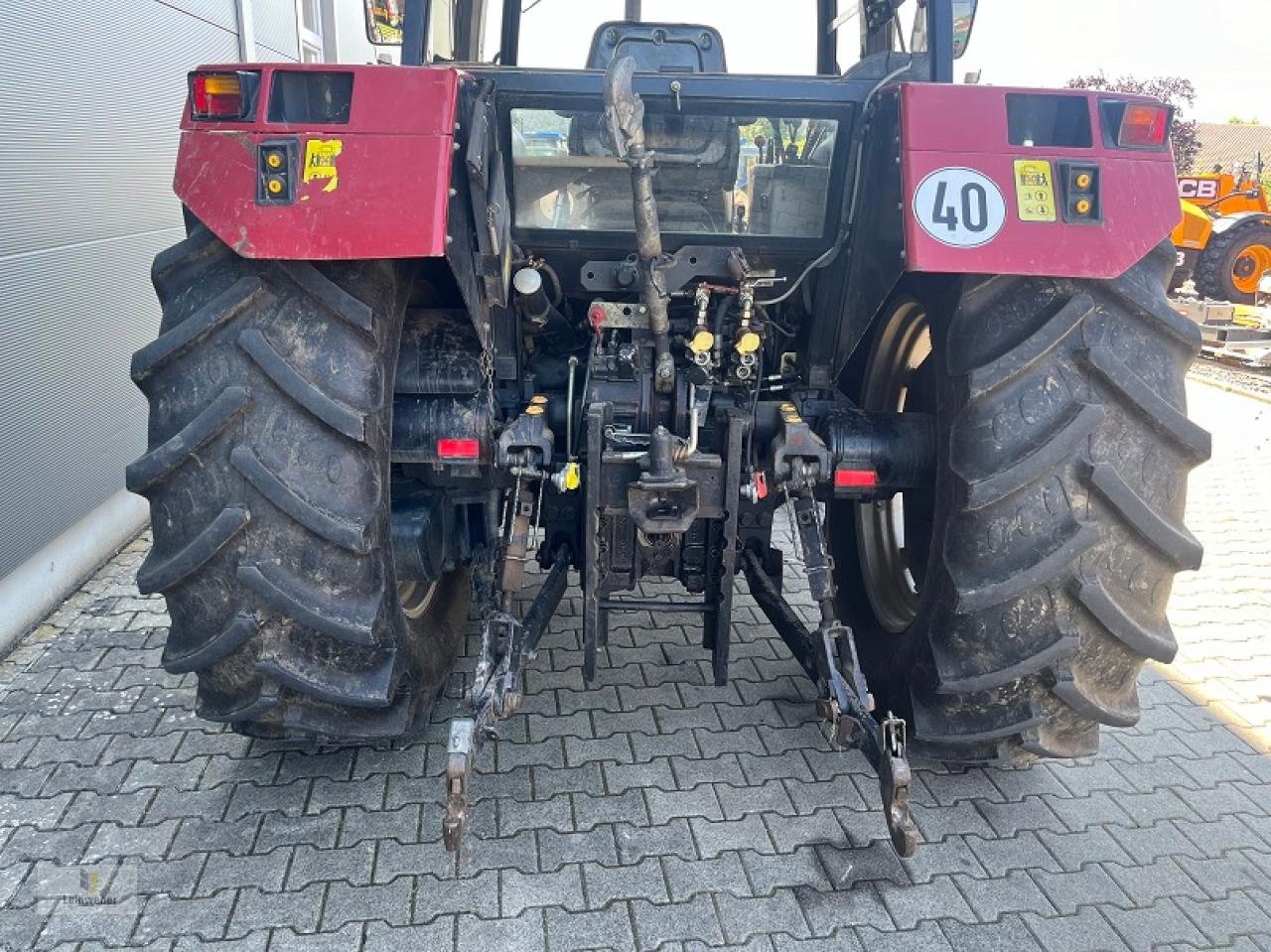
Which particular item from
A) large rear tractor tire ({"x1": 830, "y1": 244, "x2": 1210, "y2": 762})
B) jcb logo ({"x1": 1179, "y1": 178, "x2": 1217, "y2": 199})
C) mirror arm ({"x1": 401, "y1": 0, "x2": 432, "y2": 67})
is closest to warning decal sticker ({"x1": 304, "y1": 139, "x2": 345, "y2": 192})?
mirror arm ({"x1": 401, "y1": 0, "x2": 432, "y2": 67})

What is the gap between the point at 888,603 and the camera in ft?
10.6

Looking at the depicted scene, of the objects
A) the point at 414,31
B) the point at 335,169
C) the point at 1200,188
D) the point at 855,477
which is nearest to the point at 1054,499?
the point at 855,477

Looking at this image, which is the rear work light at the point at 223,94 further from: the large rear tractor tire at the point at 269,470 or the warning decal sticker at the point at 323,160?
the large rear tractor tire at the point at 269,470

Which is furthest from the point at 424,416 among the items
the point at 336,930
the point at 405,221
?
the point at 336,930

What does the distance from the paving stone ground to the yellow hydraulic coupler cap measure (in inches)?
50.1

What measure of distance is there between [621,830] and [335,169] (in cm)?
186

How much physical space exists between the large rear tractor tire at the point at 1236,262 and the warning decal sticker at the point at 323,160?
13.5m

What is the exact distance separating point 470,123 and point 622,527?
1.18 meters

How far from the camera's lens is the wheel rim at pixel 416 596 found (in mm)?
2971

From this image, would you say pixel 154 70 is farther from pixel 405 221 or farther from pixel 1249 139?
pixel 1249 139

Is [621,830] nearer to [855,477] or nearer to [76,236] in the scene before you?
[855,477]

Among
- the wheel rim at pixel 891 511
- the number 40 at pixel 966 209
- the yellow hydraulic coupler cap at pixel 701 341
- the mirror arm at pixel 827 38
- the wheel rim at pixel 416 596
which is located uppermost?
the mirror arm at pixel 827 38

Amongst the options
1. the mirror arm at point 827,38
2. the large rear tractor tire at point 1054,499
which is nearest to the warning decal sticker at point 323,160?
the large rear tractor tire at point 1054,499

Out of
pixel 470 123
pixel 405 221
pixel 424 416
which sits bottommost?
pixel 424 416
